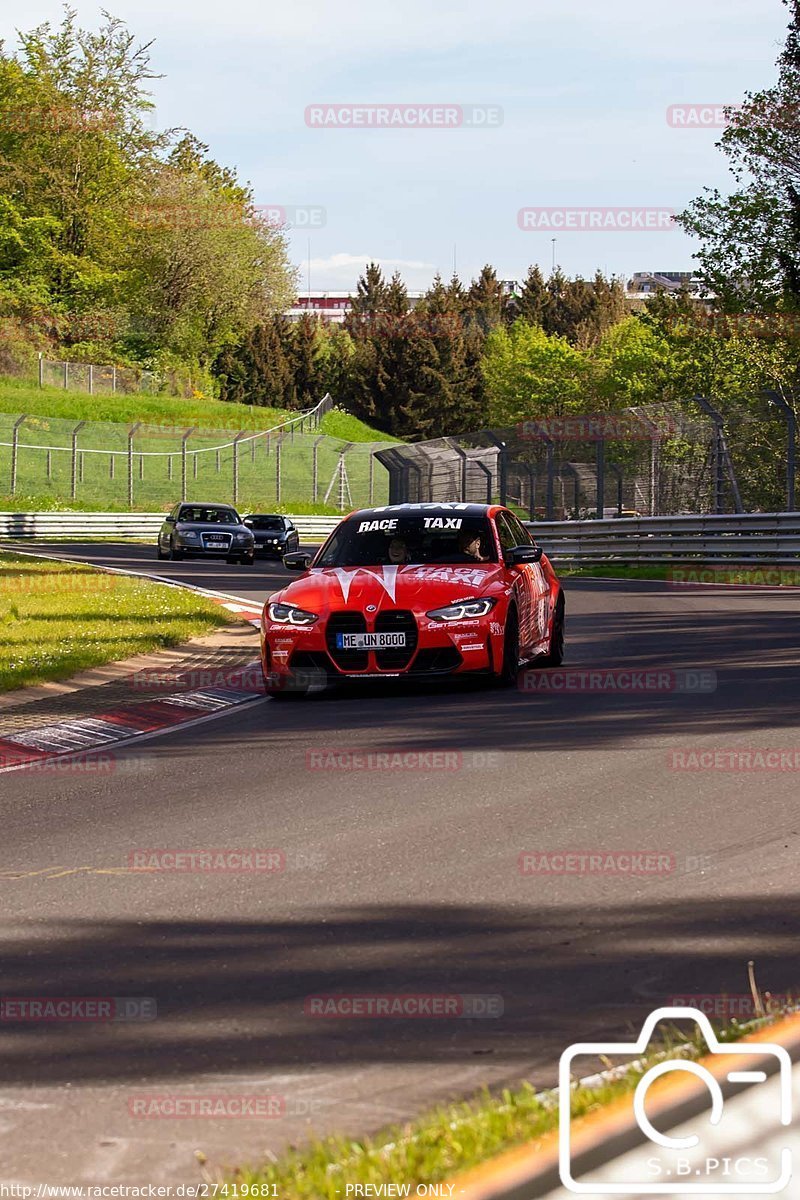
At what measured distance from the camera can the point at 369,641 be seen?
12859 mm

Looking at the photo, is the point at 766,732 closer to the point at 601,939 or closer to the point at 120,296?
the point at 601,939

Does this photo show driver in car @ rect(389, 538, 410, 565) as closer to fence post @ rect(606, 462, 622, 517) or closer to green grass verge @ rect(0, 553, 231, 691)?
green grass verge @ rect(0, 553, 231, 691)

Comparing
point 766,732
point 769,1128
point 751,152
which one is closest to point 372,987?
point 769,1128

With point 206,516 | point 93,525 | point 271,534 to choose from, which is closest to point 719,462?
point 206,516

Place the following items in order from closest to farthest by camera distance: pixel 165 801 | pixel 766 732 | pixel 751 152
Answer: pixel 165 801, pixel 766 732, pixel 751 152

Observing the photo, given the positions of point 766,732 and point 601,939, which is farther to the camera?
point 766,732

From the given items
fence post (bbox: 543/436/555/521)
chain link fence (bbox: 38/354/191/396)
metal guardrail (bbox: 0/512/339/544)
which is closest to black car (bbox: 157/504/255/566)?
fence post (bbox: 543/436/555/521)

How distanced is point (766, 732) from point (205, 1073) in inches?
266

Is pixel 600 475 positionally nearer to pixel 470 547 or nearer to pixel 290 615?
pixel 470 547

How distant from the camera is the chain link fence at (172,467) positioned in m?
62.0

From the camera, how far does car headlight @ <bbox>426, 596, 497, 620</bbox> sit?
508 inches

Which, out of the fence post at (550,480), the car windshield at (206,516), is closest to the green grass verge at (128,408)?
the car windshield at (206,516)

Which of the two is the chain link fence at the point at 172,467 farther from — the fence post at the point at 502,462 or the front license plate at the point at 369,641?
the front license plate at the point at 369,641

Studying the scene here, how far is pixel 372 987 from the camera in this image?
5324mm
